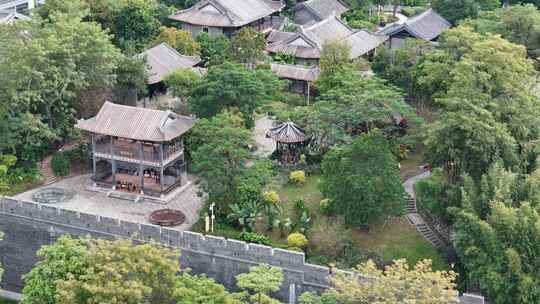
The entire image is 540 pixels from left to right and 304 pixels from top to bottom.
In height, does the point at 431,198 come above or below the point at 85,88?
below

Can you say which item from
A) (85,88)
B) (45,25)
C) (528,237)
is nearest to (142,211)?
(85,88)

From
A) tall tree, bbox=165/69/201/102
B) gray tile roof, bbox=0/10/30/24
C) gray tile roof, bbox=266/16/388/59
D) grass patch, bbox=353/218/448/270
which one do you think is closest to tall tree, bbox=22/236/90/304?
grass patch, bbox=353/218/448/270

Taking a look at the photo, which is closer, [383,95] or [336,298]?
[336,298]

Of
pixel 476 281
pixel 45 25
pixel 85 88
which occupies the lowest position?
pixel 476 281

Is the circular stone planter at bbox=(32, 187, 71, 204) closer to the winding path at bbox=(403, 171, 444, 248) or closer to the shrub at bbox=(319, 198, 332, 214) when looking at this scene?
the shrub at bbox=(319, 198, 332, 214)

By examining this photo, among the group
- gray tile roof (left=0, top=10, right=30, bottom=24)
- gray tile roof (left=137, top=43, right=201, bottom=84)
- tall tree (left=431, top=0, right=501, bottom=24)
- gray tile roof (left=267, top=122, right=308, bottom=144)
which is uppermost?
tall tree (left=431, top=0, right=501, bottom=24)

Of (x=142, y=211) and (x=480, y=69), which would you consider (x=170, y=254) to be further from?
(x=480, y=69)
